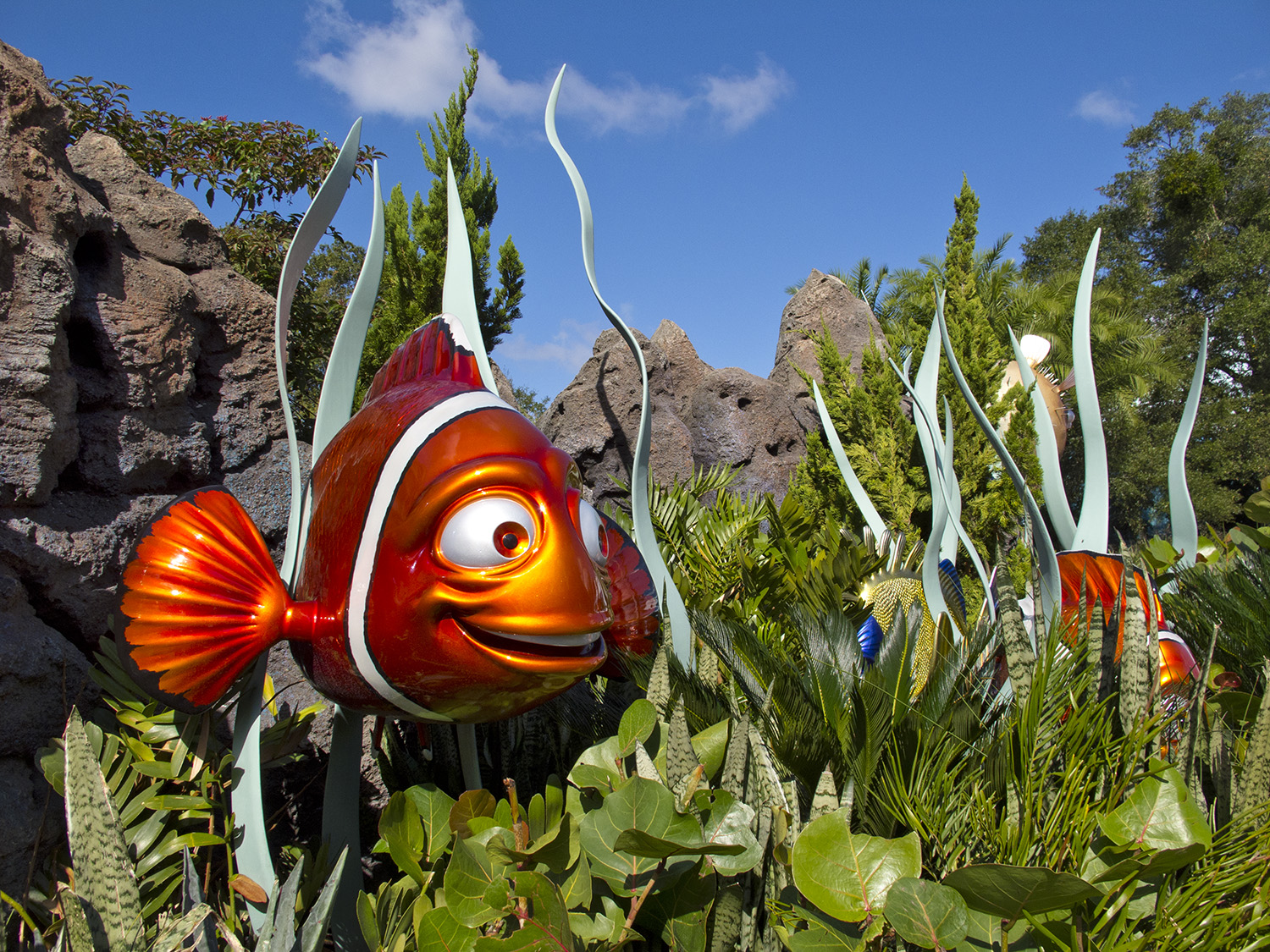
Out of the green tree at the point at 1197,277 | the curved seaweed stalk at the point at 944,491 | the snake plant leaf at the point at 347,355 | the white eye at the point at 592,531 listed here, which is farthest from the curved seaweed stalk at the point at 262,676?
the green tree at the point at 1197,277

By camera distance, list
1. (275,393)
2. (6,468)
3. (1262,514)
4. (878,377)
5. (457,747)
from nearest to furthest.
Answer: (6,468), (457,747), (275,393), (1262,514), (878,377)

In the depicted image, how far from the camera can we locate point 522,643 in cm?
128

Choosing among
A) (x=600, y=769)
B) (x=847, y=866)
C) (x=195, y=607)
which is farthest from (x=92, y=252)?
(x=847, y=866)

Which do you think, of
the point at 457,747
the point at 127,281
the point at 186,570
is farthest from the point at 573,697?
the point at 127,281

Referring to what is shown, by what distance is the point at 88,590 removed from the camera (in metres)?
1.91

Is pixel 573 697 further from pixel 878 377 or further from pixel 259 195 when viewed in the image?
pixel 878 377

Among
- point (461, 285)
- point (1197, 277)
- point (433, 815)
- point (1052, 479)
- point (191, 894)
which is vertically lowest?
point (191, 894)

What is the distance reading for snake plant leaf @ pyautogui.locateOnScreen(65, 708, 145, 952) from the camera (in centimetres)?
109

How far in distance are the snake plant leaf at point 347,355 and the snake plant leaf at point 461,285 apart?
0.24 metres

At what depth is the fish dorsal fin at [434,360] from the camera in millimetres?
1720

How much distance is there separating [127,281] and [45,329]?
0.44 metres

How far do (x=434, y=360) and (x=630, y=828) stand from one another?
3.82 feet

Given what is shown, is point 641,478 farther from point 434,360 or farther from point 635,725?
point 635,725

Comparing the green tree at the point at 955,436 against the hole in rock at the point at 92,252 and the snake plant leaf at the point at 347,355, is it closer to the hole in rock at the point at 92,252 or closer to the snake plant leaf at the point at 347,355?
the snake plant leaf at the point at 347,355
